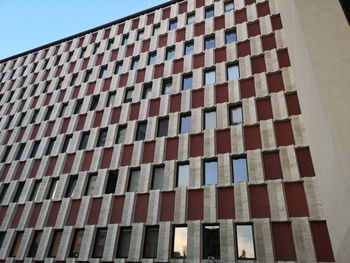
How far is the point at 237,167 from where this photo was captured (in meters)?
15.3

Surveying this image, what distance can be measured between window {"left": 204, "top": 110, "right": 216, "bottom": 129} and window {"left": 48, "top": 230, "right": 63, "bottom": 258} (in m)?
10.5

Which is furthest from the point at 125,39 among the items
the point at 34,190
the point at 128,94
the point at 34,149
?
the point at 34,190

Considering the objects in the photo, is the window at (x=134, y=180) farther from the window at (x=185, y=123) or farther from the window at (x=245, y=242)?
the window at (x=245, y=242)

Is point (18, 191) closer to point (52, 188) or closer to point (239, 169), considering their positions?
point (52, 188)

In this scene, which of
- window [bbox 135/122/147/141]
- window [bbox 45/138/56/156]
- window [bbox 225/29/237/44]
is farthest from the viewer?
window [bbox 45/138/56/156]

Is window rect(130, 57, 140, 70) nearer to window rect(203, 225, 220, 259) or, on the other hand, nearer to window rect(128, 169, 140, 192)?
window rect(128, 169, 140, 192)

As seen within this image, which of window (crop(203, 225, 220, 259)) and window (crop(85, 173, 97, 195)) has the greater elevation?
window (crop(85, 173, 97, 195))

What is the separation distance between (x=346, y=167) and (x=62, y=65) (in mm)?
26776

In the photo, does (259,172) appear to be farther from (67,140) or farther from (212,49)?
(67,140)

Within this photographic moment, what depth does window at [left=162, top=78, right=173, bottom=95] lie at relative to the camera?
2063 cm

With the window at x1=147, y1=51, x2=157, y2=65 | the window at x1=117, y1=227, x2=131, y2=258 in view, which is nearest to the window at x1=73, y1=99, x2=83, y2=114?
the window at x1=147, y1=51, x2=157, y2=65

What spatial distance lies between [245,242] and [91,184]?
9.99 metres

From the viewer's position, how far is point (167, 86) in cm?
2108

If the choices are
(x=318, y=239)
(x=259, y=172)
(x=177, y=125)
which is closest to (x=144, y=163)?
(x=177, y=125)
